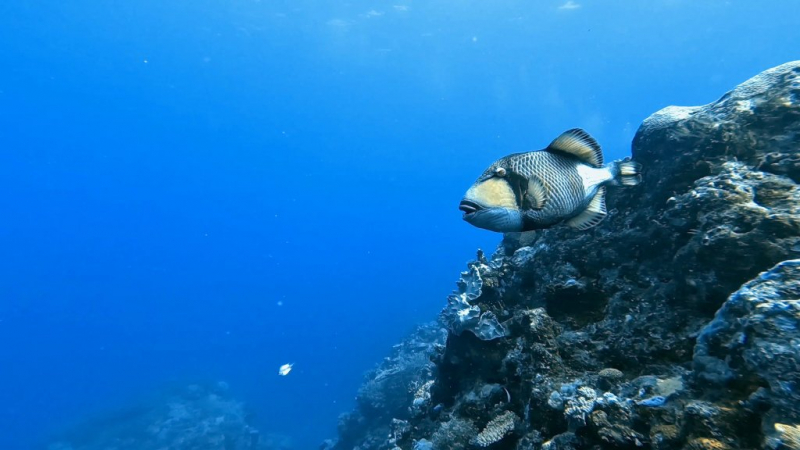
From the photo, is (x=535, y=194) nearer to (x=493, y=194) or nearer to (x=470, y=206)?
(x=493, y=194)

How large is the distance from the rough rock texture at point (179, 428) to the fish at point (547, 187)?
1018 inches

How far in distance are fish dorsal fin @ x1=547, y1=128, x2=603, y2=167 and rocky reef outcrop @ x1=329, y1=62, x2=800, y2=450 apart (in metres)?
0.99

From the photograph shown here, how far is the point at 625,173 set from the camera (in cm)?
207

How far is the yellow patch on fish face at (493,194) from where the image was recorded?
153 cm

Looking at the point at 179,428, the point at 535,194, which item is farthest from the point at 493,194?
the point at 179,428

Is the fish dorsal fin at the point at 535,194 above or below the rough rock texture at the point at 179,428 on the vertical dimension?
below

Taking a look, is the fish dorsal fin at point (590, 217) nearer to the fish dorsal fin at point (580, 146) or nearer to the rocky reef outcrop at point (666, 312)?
the fish dorsal fin at point (580, 146)

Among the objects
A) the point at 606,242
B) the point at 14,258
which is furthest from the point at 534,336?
the point at 14,258

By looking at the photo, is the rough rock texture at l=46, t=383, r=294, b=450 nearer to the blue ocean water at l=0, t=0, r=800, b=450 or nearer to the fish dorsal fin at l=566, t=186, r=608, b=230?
the blue ocean water at l=0, t=0, r=800, b=450

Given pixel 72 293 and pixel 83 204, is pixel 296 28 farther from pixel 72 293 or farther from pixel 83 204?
pixel 83 204

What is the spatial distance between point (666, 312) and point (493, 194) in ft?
6.95

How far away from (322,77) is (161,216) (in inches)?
3146

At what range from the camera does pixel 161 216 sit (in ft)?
397

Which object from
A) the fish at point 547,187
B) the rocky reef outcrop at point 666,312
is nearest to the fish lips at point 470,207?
the fish at point 547,187
